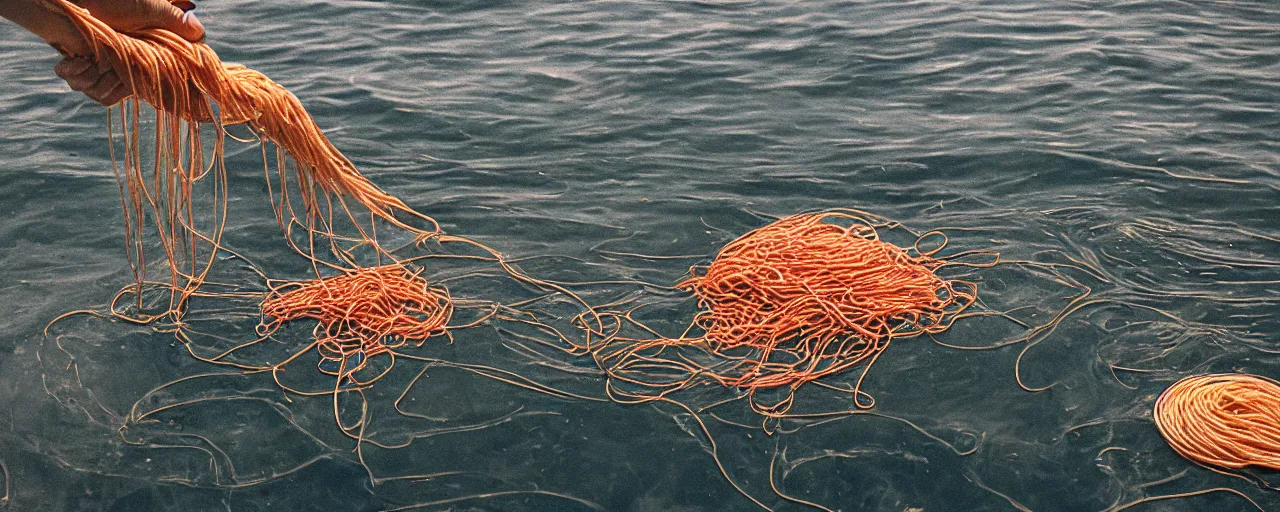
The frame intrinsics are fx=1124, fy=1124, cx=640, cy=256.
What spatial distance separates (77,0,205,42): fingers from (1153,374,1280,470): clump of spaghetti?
4.12 meters

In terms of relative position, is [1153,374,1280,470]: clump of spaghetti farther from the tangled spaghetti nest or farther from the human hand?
the human hand

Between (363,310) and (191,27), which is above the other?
(191,27)

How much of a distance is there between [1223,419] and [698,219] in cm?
291

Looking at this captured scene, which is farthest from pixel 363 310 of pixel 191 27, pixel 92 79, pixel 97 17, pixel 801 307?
pixel 801 307

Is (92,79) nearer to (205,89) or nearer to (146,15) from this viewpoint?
(146,15)

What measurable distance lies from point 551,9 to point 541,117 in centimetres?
283

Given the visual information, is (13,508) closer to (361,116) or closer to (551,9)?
(361,116)

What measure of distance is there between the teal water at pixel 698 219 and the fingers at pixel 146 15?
164cm

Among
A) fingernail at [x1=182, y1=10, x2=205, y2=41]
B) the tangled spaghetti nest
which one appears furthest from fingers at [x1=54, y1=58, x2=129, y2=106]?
the tangled spaghetti nest

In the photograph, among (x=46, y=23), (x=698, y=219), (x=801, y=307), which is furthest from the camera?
(x=698, y=219)

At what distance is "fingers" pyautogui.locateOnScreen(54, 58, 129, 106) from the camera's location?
3.88 m

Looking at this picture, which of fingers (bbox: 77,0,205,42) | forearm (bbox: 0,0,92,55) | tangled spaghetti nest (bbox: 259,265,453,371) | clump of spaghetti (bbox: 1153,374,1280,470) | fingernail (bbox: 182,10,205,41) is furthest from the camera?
tangled spaghetti nest (bbox: 259,265,453,371)

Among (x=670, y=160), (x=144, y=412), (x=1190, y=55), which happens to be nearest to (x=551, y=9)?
(x=670, y=160)

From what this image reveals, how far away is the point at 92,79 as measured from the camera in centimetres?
394
